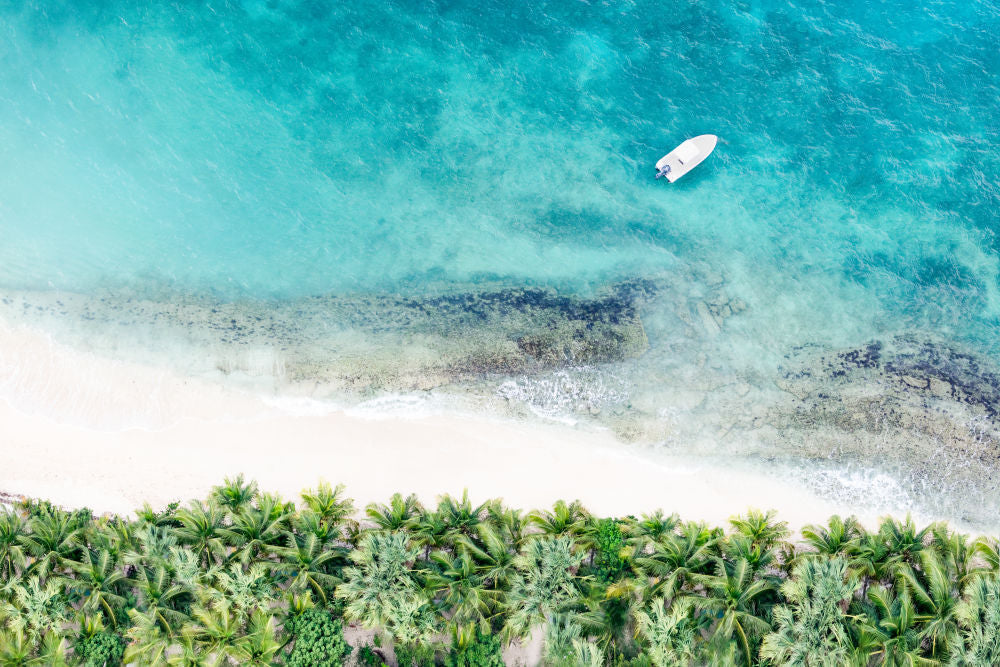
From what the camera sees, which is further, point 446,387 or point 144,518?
point 446,387

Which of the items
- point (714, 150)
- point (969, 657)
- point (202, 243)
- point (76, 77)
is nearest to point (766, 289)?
point (714, 150)

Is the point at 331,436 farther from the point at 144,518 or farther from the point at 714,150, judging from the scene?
the point at 714,150

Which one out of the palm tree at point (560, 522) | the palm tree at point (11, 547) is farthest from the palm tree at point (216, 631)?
the palm tree at point (560, 522)

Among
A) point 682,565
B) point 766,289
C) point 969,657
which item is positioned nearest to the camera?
point 969,657

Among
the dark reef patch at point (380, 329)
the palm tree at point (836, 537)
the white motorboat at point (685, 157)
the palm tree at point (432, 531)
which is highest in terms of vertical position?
the white motorboat at point (685, 157)

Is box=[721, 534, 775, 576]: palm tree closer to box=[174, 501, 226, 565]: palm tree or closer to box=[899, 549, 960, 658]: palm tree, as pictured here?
box=[899, 549, 960, 658]: palm tree

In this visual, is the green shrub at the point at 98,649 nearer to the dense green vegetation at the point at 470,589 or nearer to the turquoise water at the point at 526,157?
the dense green vegetation at the point at 470,589
